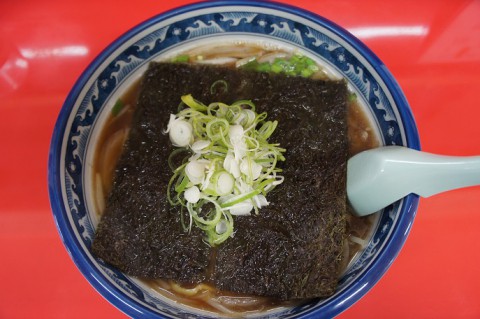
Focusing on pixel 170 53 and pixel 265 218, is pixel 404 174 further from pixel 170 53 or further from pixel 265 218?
pixel 170 53

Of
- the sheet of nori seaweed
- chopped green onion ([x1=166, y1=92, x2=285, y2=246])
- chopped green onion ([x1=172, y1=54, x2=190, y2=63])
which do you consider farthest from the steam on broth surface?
chopped green onion ([x1=166, y1=92, x2=285, y2=246])

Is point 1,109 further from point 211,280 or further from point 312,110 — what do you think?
point 312,110

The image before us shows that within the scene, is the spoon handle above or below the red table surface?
below

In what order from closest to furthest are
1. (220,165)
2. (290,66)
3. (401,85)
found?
(220,165) < (290,66) < (401,85)

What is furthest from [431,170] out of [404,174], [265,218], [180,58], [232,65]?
[180,58]

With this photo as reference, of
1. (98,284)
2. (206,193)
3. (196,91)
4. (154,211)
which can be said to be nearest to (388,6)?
(196,91)

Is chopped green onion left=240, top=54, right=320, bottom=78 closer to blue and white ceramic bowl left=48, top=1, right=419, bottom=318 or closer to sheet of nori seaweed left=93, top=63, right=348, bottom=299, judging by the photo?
blue and white ceramic bowl left=48, top=1, right=419, bottom=318
